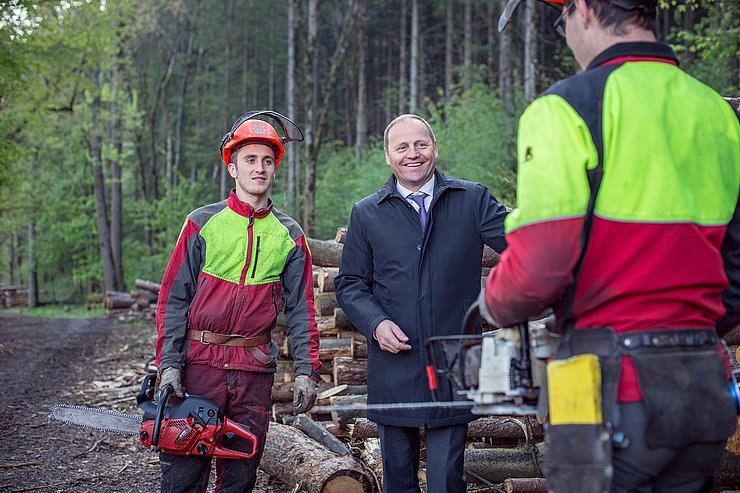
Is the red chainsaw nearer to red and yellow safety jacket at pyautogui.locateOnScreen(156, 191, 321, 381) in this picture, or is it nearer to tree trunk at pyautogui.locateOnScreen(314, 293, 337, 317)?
Result: red and yellow safety jacket at pyautogui.locateOnScreen(156, 191, 321, 381)

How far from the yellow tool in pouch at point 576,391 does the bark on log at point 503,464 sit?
10.1ft

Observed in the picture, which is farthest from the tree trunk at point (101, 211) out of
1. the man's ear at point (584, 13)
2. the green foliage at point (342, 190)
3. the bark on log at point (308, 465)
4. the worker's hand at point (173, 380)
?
the man's ear at point (584, 13)

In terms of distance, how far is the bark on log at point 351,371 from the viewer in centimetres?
665

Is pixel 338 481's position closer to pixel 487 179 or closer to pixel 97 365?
pixel 97 365

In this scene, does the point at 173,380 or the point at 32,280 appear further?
the point at 32,280

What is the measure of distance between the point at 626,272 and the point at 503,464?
3.28 m

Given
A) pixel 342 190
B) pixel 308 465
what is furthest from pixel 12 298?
pixel 308 465

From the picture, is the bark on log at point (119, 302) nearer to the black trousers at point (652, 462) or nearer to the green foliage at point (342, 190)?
the green foliage at point (342, 190)

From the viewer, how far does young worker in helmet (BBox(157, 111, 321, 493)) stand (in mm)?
4188

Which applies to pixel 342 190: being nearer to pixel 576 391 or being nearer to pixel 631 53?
pixel 631 53

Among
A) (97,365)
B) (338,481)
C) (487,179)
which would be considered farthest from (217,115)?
(338,481)

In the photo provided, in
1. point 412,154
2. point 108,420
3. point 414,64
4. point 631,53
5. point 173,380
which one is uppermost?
point 414,64

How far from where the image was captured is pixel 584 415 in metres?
2.18

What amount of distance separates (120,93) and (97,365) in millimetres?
15834
